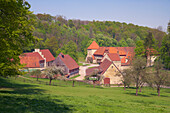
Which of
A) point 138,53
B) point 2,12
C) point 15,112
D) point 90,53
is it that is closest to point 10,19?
point 2,12

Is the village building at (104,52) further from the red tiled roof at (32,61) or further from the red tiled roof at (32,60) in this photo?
the red tiled roof at (32,61)

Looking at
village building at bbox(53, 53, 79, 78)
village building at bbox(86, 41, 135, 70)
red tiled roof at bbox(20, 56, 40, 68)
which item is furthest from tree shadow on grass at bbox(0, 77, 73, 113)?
village building at bbox(86, 41, 135, 70)

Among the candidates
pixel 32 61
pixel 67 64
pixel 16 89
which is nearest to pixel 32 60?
pixel 32 61

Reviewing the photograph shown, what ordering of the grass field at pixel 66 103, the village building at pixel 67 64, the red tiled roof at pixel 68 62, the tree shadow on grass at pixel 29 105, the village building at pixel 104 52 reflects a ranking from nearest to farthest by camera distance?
the tree shadow on grass at pixel 29 105, the grass field at pixel 66 103, the village building at pixel 67 64, the red tiled roof at pixel 68 62, the village building at pixel 104 52

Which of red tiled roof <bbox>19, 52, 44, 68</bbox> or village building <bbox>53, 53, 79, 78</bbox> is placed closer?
red tiled roof <bbox>19, 52, 44, 68</bbox>

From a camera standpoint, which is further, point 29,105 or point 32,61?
point 32,61

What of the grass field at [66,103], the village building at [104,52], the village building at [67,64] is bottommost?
the grass field at [66,103]

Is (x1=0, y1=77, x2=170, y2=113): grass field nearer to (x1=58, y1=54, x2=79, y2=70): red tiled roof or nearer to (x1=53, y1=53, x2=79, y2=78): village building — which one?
(x1=53, y1=53, x2=79, y2=78): village building

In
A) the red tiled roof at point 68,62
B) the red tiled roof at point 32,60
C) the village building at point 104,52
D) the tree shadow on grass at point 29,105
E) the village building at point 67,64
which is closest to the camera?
the tree shadow on grass at point 29,105

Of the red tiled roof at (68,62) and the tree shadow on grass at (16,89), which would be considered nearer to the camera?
the tree shadow on grass at (16,89)

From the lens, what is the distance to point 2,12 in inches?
585

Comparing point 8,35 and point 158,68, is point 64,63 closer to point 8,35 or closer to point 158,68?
point 158,68

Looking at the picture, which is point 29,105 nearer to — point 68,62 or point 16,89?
point 16,89

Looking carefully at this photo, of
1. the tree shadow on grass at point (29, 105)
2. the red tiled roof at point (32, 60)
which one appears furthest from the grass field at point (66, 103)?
the red tiled roof at point (32, 60)
